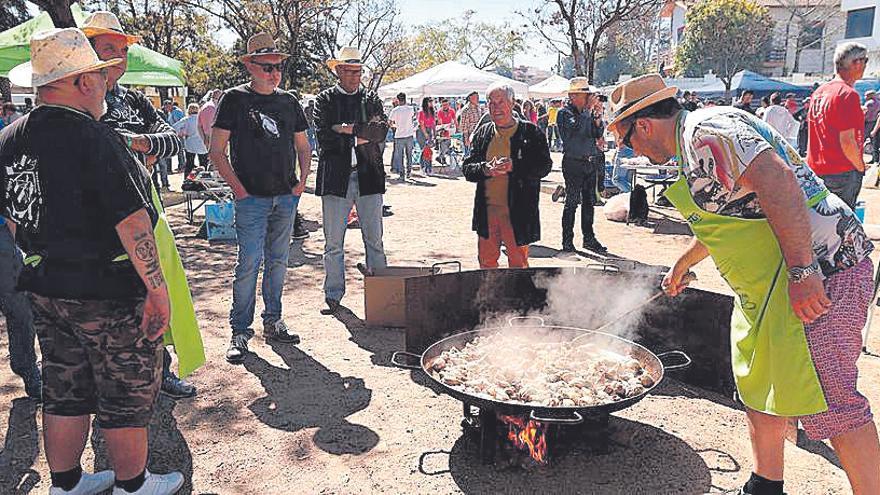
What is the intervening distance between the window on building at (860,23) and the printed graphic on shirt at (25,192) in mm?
57149

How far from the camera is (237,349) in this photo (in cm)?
482

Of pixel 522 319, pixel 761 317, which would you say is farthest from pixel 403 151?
pixel 761 317

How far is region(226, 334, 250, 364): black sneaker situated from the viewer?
188 inches

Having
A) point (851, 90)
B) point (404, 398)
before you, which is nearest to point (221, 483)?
point (404, 398)

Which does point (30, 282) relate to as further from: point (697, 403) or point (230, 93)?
point (697, 403)

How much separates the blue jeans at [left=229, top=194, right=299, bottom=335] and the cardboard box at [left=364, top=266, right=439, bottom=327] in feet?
2.40

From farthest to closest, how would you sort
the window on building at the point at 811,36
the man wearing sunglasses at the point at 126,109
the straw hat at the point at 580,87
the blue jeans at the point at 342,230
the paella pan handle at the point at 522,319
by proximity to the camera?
the window on building at the point at 811,36 → the straw hat at the point at 580,87 → the blue jeans at the point at 342,230 → the paella pan handle at the point at 522,319 → the man wearing sunglasses at the point at 126,109

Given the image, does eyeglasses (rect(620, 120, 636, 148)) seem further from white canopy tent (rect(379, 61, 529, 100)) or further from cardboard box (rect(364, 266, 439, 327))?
white canopy tent (rect(379, 61, 529, 100))

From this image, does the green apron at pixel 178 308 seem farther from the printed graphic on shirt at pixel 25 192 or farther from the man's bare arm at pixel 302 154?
the man's bare arm at pixel 302 154

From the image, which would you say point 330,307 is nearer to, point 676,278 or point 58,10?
point 676,278

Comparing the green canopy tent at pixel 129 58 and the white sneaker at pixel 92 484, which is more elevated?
the green canopy tent at pixel 129 58

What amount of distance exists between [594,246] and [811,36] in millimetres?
67133

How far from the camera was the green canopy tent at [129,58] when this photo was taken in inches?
324

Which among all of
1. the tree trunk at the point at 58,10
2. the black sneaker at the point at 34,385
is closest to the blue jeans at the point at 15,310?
the black sneaker at the point at 34,385
